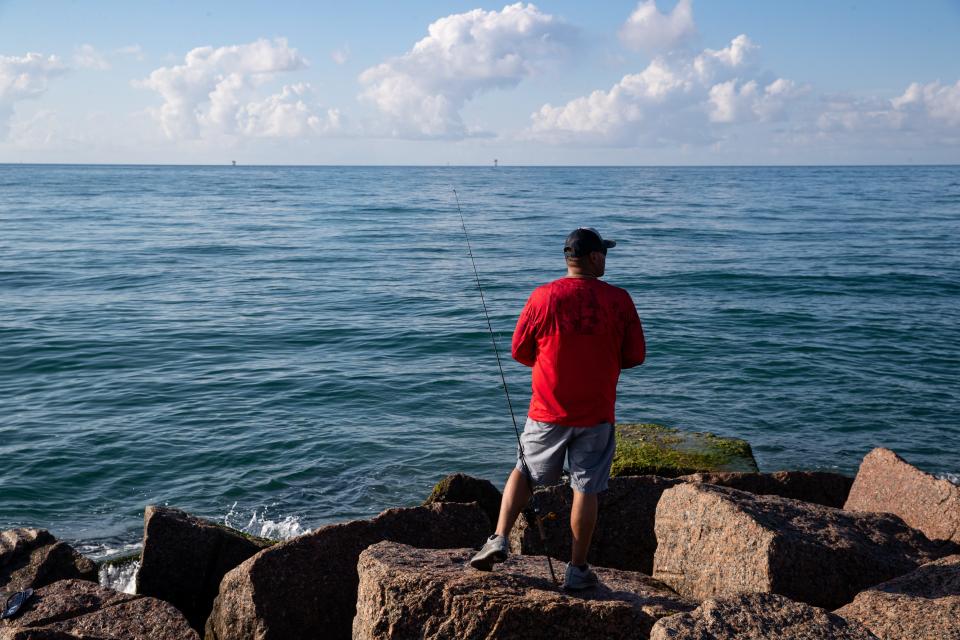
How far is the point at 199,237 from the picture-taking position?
3434cm

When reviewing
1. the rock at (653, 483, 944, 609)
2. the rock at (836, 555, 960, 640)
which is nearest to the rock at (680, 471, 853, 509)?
the rock at (653, 483, 944, 609)

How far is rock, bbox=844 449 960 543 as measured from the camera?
18.4 feet

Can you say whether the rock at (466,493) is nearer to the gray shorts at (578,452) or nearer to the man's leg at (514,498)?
the man's leg at (514,498)

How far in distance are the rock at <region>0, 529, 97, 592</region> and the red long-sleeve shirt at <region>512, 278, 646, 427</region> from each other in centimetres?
390

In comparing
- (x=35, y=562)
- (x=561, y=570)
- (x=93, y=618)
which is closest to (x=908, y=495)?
(x=561, y=570)

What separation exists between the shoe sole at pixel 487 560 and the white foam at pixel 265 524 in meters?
4.45

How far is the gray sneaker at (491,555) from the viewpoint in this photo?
412 cm

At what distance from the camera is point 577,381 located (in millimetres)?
4137

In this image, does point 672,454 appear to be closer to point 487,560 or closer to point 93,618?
point 487,560

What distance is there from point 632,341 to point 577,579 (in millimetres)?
1246

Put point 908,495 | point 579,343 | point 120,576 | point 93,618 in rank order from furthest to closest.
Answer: point 120,576, point 908,495, point 93,618, point 579,343

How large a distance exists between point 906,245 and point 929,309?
13.8 metres

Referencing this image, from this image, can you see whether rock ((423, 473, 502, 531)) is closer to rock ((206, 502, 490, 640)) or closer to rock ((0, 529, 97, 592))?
rock ((206, 502, 490, 640))

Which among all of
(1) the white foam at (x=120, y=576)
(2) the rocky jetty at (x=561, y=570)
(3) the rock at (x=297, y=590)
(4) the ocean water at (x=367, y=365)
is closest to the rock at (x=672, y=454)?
(2) the rocky jetty at (x=561, y=570)
